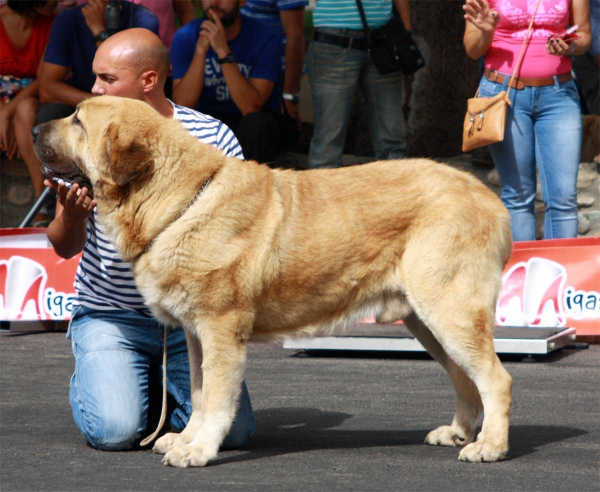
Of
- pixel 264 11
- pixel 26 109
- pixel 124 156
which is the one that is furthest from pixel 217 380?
pixel 26 109

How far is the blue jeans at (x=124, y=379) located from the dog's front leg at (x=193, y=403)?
0.60 feet

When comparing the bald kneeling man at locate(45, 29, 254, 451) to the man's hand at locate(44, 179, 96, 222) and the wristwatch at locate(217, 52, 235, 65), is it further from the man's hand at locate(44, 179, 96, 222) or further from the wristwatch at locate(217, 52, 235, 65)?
the wristwatch at locate(217, 52, 235, 65)

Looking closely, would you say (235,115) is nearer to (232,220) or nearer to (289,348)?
(289,348)

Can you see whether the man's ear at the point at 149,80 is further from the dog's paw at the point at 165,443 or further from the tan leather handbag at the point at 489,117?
the tan leather handbag at the point at 489,117

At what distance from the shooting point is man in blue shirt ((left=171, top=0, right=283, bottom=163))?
794 centimetres

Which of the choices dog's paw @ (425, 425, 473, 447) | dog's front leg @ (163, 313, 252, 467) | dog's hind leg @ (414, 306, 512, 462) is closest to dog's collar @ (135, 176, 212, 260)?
dog's front leg @ (163, 313, 252, 467)

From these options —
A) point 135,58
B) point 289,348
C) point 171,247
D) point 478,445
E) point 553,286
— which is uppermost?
point 135,58

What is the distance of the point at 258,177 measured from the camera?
14.1 ft

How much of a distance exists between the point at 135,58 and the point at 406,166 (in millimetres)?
1361

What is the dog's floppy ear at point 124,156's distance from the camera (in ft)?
13.1

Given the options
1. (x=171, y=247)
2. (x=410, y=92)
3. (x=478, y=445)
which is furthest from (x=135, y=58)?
(x=410, y=92)

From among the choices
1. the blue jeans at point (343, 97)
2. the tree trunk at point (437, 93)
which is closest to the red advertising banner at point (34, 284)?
the blue jeans at point (343, 97)

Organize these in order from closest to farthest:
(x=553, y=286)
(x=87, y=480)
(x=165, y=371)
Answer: (x=87, y=480) < (x=165, y=371) < (x=553, y=286)

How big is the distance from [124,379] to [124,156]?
1.16m
